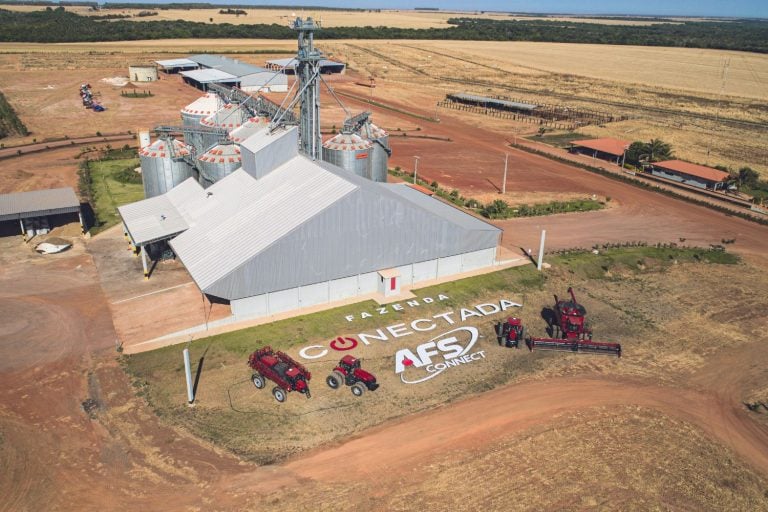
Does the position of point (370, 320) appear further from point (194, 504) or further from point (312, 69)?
point (312, 69)

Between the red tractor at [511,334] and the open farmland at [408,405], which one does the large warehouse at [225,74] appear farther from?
Result: the red tractor at [511,334]

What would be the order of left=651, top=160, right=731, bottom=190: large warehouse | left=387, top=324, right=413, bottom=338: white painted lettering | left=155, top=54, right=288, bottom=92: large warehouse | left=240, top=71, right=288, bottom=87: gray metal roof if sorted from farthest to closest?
left=155, top=54, right=288, bottom=92: large warehouse → left=240, top=71, right=288, bottom=87: gray metal roof → left=651, top=160, right=731, bottom=190: large warehouse → left=387, top=324, right=413, bottom=338: white painted lettering

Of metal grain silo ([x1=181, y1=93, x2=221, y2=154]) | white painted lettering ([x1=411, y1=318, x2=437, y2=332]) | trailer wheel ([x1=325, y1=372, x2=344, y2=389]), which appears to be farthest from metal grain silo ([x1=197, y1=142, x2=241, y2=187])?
trailer wheel ([x1=325, y1=372, x2=344, y2=389])

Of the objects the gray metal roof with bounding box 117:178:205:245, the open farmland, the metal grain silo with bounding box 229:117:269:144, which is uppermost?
A: the metal grain silo with bounding box 229:117:269:144

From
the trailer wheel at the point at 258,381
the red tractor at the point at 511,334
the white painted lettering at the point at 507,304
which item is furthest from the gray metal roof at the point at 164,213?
the red tractor at the point at 511,334

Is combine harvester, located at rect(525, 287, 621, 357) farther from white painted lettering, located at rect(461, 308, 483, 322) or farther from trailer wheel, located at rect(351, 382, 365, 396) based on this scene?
trailer wheel, located at rect(351, 382, 365, 396)

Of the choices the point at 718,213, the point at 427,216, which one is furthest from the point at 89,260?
the point at 718,213
